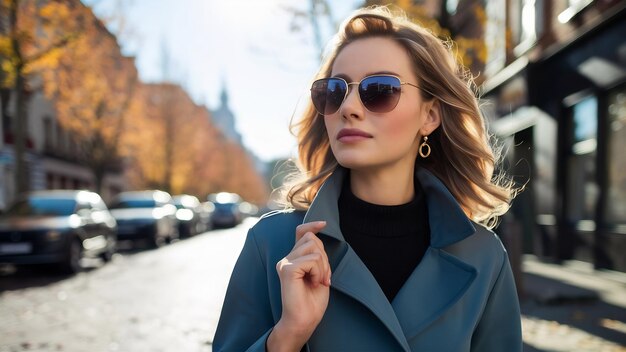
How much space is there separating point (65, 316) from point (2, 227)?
452 cm

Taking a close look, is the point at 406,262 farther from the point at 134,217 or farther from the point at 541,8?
the point at 134,217

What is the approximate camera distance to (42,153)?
36.5 meters

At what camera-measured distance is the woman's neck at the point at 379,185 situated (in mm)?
1974

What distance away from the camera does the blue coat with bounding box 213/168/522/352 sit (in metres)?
1.68

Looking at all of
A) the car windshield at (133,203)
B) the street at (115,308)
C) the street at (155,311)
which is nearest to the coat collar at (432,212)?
the street at (155,311)

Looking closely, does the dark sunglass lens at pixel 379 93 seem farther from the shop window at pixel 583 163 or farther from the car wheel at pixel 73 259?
the car wheel at pixel 73 259

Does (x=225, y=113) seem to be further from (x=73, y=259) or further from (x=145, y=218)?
(x=73, y=259)

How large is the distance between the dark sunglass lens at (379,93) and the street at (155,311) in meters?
4.39

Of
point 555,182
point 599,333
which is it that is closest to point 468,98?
point 599,333

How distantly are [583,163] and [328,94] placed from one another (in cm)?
1149

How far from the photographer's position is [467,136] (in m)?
2.21

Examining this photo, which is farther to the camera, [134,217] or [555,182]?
[134,217]

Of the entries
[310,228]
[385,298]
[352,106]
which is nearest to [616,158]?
[352,106]

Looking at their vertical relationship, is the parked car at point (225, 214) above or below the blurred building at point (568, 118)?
below
